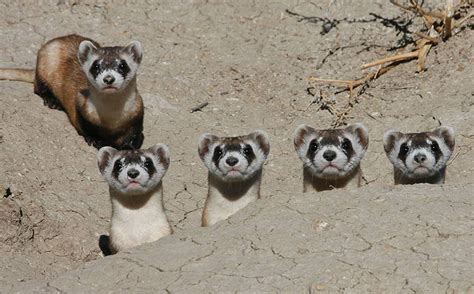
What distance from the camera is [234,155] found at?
788cm

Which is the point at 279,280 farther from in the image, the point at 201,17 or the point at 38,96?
the point at 201,17

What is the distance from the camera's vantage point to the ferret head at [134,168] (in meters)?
7.66

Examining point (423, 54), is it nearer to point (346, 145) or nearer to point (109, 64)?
point (346, 145)

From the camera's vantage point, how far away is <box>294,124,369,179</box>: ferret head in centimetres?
804

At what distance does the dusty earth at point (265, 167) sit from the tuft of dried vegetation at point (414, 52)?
8 centimetres

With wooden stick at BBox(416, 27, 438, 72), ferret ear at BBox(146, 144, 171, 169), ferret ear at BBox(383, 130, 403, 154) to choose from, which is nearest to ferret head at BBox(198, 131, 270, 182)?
ferret ear at BBox(146, 144, 171, 169)

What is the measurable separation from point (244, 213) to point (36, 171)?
2579mm

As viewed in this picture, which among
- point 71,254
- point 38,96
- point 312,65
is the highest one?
point 312,65

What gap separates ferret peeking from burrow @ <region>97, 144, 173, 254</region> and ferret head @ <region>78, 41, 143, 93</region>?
179cm

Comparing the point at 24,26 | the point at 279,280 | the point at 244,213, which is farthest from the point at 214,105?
the point at 279,280

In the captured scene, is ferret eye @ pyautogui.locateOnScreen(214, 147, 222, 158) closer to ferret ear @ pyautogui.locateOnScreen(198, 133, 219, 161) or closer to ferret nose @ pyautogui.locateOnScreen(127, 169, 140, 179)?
ferret ear @ pyautogui.locateOnScreen(198, 133, 219, 161)

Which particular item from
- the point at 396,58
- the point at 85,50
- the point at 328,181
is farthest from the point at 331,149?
the point at 85,50

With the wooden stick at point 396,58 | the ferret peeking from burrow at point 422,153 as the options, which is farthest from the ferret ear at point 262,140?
the wooden stick at point 396,58

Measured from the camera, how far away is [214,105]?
34.2ft
